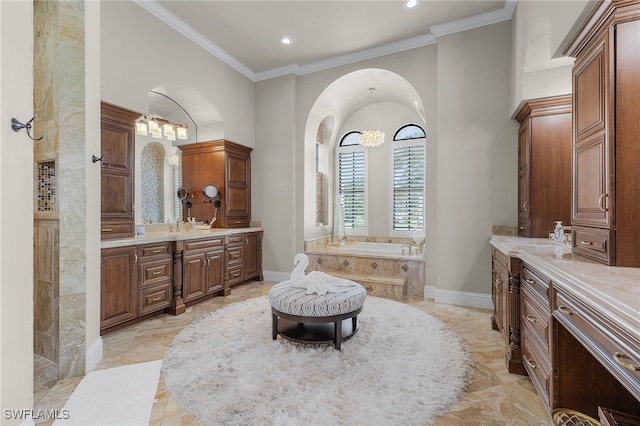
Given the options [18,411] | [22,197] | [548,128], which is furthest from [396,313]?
[22,197]

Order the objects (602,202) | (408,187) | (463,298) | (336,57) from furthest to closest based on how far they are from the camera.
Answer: (408,187)
(336,57)
(463,298)
(602,202)

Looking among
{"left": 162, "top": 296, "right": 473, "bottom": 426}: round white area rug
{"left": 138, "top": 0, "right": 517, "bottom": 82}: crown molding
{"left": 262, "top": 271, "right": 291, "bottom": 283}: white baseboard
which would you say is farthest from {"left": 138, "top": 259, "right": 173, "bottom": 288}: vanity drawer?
{"left": 138, "top": 0, "right": 517, "bottom": 82}: crown molding

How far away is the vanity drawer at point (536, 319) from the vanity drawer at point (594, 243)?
41cm

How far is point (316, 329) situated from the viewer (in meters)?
2.74

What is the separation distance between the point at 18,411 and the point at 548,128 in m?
4.53

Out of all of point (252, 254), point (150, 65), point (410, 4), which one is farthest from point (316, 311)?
point (410, 4)

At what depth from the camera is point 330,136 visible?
6.28m

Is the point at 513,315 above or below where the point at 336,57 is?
below

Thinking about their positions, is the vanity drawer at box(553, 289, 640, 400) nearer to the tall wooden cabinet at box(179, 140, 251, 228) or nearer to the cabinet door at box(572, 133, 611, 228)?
the cabinet door at box(572, 133, 611, 228)

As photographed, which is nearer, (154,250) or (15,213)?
(15,213)

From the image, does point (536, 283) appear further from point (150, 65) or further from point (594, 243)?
point (150, 65)

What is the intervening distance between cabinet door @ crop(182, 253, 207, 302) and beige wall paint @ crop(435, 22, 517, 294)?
311cm

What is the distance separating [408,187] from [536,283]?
13.4 feet

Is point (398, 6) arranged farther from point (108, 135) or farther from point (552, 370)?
point (552, 370)
